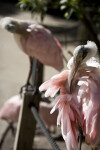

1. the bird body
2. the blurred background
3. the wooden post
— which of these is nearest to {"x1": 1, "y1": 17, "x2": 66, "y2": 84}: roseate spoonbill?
the bird body

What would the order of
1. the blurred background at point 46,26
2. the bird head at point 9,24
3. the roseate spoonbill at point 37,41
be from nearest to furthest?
the bird head at point 9,24 → the roseate spoonbill at point 37,41 → the blurred background at point 46,26

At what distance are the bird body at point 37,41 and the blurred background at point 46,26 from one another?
19 centimetres

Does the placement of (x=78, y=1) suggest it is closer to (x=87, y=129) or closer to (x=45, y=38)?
(x=45, y=38)

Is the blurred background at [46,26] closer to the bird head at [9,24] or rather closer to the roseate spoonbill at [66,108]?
the bird head at [9,24]

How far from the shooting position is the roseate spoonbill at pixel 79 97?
1.14m

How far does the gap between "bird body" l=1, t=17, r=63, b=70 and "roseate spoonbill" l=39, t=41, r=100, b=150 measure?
1505 millimetres

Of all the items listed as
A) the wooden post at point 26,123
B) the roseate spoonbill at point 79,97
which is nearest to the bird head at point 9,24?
the wooden post at point 26,123

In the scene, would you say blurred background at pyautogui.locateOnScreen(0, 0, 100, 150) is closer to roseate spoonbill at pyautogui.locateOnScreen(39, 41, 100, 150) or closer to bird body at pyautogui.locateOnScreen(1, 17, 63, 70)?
bird body at pyautogui.locateOnScreen(1, 17, 63, 70)

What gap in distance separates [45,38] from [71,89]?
1.60 meters

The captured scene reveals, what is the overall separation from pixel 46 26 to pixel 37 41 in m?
3.09

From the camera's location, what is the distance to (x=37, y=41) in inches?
109

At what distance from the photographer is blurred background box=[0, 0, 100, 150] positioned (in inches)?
114

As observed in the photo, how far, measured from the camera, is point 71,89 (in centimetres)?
120

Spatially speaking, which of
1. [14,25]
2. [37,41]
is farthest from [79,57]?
[37,41]
